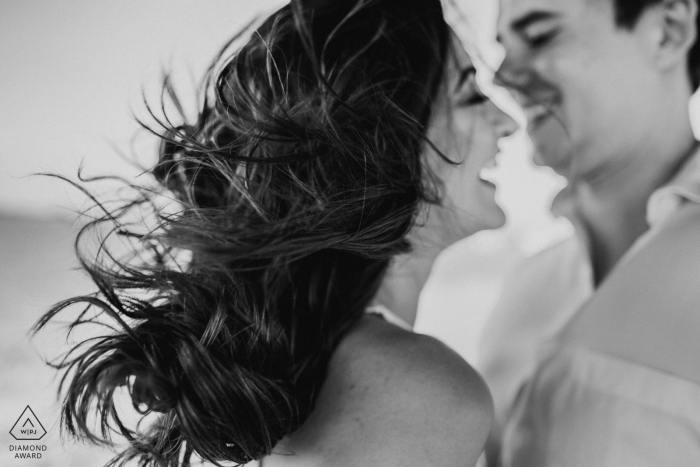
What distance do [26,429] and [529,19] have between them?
3.65 ft

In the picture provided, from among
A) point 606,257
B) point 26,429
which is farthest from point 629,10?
point 26,429

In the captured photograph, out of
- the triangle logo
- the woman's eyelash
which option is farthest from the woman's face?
the triangle logo

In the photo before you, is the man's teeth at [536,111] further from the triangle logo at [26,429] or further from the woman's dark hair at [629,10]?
the triangle logo at [26,429]

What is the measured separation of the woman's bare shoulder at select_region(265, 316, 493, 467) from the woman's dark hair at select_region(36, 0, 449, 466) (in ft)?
0.10

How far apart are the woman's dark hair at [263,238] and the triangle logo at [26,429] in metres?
0.39

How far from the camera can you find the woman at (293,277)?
64 cm

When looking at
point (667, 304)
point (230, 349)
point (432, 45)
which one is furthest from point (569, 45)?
point (230, 349)

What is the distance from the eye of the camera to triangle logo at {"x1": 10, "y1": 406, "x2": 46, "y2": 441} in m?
1.02

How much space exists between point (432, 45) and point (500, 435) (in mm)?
573

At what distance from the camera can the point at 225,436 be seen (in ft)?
2.15

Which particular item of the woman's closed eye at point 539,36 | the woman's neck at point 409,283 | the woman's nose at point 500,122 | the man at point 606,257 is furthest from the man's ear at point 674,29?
the woman's neck at point 409,283

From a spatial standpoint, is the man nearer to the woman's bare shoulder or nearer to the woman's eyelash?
the woman's eyelash

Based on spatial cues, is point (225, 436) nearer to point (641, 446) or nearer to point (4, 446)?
point (641, 446)

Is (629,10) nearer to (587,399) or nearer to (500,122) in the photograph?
(500,122)
